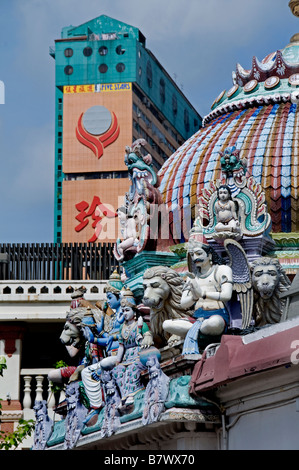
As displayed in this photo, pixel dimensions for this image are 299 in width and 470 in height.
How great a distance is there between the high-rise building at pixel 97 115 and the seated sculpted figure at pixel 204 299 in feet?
171

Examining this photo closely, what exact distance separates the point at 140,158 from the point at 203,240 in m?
3.81

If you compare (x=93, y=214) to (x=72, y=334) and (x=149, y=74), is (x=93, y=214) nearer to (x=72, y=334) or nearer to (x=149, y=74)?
(x=149, y=74)

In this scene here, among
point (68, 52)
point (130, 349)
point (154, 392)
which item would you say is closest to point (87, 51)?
point (68, 52)

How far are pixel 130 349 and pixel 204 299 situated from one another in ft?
7.30

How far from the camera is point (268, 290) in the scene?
2127 cm

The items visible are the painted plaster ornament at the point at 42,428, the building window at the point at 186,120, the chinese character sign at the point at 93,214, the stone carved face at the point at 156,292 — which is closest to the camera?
the stone carved face at the point at 156,292

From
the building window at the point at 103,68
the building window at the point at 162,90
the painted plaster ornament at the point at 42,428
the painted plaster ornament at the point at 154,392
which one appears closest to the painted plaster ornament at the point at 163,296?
the painted plaster ornament at the point at 154,392

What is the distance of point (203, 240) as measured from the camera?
928 inches

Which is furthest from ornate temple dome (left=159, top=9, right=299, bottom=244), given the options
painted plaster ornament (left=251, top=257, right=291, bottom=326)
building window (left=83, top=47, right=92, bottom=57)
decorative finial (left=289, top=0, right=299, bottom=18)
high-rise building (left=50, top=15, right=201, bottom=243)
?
building window (left=83, top=47, right=92, bottom=57)

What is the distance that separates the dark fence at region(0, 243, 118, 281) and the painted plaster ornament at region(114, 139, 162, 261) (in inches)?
540

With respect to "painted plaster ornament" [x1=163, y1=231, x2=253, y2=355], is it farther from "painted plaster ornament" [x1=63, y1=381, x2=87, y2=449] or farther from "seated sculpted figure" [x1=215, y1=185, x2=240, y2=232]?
"painted plaster ornament" [x1=63, y1=381, x2=87, y2=449]

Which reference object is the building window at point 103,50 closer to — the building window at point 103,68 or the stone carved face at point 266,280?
the building window at point 103,68

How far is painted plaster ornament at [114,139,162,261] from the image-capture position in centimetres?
2609

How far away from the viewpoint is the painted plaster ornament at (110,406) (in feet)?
70.5
